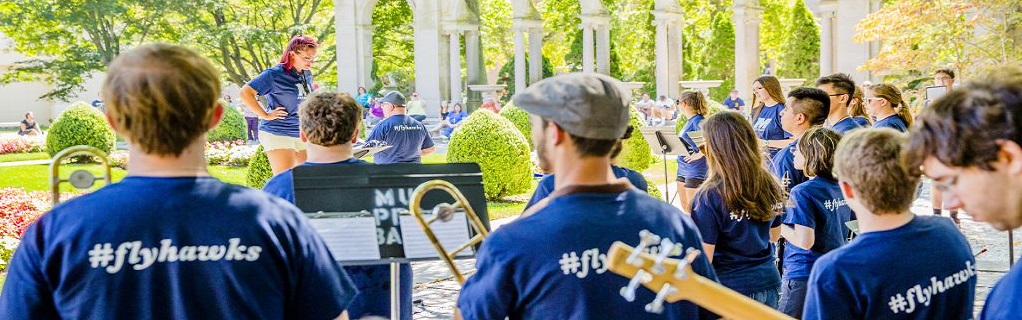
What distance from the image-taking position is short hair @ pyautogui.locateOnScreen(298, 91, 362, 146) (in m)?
5.29

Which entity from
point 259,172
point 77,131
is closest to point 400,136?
point 259,172

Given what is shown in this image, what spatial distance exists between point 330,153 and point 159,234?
2.74m

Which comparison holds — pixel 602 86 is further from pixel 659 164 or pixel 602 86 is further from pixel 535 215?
pixel 659 164

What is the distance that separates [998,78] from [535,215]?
1134 millimetres

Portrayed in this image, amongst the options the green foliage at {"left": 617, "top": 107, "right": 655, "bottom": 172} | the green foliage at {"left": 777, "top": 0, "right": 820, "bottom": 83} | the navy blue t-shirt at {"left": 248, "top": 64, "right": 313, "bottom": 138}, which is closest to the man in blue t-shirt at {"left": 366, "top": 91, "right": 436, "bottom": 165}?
the navy blue t-shirt at {"left": 248, "top": 64, "right": 313, "bottom": 138}

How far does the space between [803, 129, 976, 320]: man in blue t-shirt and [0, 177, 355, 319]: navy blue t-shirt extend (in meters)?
1.62

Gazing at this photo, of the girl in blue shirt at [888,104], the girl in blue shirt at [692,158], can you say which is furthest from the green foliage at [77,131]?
the girl in blue shirt at [888,104]

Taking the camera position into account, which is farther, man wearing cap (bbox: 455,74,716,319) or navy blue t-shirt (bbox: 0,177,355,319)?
man wearing cap (bbox: 455,74,716,319)

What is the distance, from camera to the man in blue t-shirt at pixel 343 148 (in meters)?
5.26

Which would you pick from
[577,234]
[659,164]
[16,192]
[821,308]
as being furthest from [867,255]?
[659,164]

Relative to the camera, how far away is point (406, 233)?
14.5 feet

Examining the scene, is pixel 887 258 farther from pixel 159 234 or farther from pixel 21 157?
pixel 21 157

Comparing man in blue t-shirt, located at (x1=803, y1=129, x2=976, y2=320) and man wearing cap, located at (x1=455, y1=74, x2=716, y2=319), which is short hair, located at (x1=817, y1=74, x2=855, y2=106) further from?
man wearing cap, located at (x1=455, y1=74, x2=716, y2=319)

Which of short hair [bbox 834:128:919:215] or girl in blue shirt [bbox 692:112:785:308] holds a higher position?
short hair [bbox 834:128:919:215]
